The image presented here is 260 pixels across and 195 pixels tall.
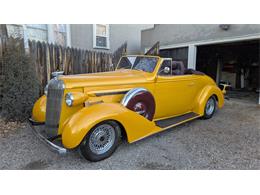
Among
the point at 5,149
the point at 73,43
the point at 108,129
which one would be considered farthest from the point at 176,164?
the point at 73,43

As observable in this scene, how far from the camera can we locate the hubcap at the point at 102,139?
123 inches

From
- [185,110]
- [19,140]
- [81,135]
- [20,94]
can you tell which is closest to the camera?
[81,135]

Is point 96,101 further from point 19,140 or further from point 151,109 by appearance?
point 19,140

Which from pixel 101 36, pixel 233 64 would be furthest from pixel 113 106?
pixel 233 64

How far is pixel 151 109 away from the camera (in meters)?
4.06

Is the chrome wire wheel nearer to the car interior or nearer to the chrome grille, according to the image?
the car interior

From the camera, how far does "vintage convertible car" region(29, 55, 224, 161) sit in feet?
9.95

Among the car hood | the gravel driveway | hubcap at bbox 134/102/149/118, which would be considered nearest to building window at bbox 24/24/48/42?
the gravel driveway

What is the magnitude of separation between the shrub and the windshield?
7.30 feet

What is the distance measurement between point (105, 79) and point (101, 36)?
698 centimetres

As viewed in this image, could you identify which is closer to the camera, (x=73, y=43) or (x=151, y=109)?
(x=151, y=109)

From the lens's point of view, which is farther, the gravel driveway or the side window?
the side window

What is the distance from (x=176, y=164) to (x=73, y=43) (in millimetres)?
7468

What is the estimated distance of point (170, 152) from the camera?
3.60 m
